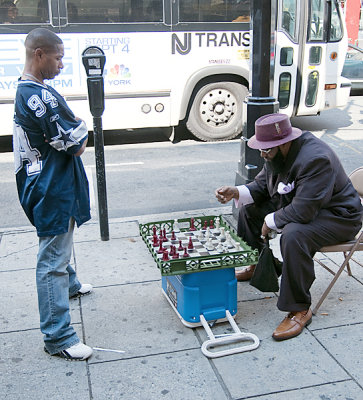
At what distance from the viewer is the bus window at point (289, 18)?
28.1ft

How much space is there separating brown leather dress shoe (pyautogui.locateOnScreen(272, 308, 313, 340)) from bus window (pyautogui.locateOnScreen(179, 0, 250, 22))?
19.8ft

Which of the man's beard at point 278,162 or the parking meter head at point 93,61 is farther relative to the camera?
the parking meter head at point 93,61

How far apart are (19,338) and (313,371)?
1.80 m

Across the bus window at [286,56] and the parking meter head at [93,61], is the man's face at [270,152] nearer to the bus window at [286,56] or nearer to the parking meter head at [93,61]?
the parking meter head at [93,61]

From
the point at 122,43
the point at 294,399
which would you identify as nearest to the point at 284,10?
the point at 122,43

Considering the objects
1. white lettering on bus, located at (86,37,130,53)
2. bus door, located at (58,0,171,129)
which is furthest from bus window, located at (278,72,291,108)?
white lettering on bus, located at (86,37,130,53)

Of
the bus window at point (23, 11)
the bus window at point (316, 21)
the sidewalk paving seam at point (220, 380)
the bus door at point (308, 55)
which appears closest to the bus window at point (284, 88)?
the bus door at point (308, 55)

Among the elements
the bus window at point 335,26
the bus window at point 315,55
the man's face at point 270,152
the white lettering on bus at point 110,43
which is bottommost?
the man's face at point 270,152

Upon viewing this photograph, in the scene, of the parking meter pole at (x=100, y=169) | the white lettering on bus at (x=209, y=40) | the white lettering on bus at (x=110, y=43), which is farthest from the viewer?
the white lettering on bus at (x=209, y=40)

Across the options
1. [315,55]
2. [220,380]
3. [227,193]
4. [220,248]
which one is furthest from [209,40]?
[220,380]

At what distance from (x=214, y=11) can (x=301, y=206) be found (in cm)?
591

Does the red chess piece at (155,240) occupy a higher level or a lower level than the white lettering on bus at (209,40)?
lower

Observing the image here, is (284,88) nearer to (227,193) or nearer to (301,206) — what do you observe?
(227,193)

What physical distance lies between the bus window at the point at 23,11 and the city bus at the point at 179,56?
0.05ft
